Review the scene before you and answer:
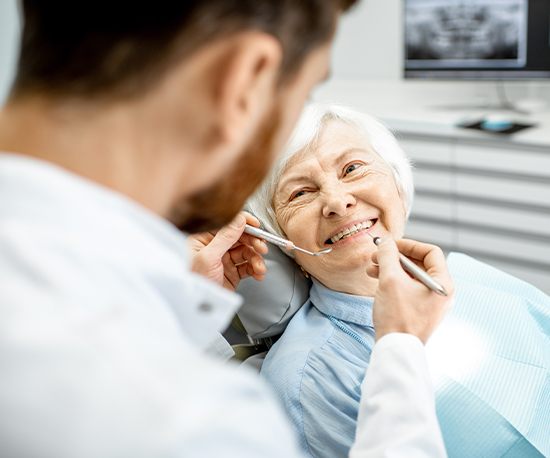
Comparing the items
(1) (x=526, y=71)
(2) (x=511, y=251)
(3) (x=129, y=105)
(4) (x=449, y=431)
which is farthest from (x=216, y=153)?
(1) (x=526, y=71)

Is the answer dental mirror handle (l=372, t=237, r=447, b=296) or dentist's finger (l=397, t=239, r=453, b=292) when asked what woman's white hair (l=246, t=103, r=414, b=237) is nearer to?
dentist's finger (l=397, t=239, r=453, b=292)

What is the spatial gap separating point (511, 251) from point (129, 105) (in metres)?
2.56

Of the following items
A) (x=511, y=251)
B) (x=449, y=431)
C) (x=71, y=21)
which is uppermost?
(x=71, y=21)

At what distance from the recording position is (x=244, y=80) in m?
0.65

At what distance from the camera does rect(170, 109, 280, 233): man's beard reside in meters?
0.71

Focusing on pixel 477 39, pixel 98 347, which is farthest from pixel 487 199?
pixel 98 347

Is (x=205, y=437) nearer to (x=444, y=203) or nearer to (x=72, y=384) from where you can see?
(x=72, y=384)

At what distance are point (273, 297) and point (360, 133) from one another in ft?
1.33

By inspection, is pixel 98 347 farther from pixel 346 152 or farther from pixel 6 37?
pixel 6 37

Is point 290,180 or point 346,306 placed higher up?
point 290,180

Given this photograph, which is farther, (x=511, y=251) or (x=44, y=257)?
(x=511, y=251)

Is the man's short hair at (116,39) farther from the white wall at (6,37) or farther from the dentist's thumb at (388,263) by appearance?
the white wall at (6,37)

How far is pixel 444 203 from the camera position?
3.10 m

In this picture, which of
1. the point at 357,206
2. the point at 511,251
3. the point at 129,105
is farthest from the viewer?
the point at 511,251
